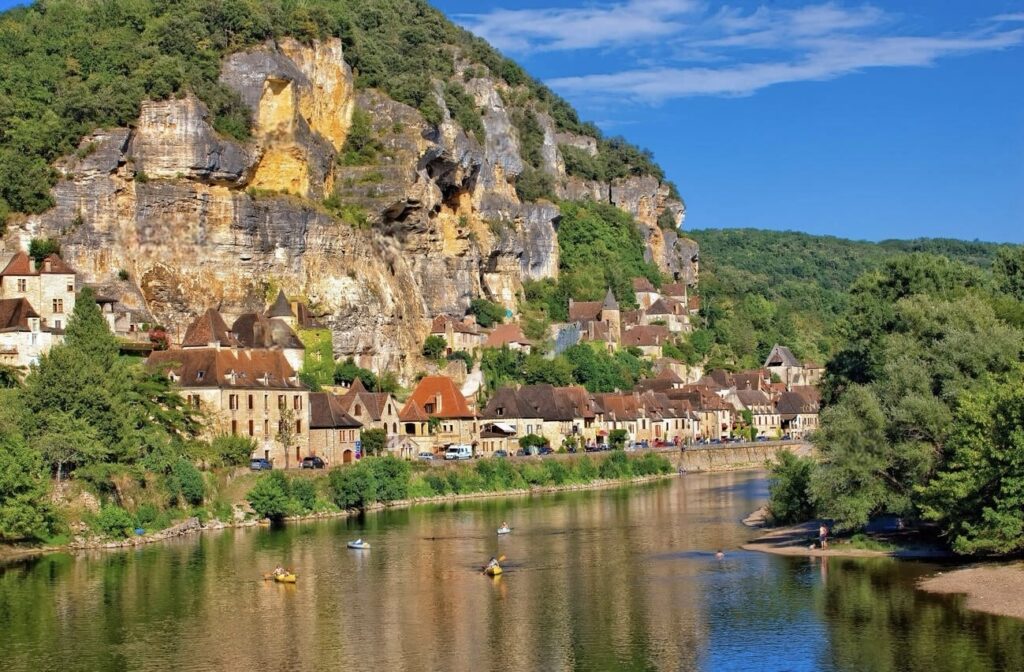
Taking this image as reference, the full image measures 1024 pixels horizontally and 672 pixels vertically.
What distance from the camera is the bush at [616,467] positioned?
97.9m

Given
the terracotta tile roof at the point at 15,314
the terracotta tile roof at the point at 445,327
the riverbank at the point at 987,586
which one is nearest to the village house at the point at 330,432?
the terracotta tile roof at the point at 15,314

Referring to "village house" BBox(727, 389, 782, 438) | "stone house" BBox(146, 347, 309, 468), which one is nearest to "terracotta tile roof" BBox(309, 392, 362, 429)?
"stone house" BBox(146, 347, 309, 468)

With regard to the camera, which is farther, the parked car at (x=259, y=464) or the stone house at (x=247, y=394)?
the stone house at (x=247, y=394)

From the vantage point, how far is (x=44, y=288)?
79.6 metres

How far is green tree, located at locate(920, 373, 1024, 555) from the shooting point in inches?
1778

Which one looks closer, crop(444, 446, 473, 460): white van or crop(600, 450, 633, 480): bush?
crop(444, 446, 473, 460): white van

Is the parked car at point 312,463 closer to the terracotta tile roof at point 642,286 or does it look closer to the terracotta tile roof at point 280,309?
the terracotta tile roof at point 280,309

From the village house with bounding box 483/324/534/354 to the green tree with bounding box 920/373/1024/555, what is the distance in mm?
72015

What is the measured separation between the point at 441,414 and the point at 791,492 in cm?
3499

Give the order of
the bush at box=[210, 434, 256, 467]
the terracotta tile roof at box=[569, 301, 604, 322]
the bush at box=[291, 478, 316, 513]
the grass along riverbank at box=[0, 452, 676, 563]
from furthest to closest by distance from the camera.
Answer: the terracotta tile roof at box=[569, 301, 604, 322] → the bush at box=[210, 434, 256, 467] → the bush at box=[291, 478, 316, 513] → the grass along riverbank at box=[0, 452, 676, 563]

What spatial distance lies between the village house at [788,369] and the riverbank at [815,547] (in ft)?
307

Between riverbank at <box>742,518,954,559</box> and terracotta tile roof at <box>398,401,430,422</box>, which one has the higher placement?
terracotta tile roof at <box>398,401,430,422</box>

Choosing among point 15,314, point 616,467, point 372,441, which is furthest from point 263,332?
point 616,467

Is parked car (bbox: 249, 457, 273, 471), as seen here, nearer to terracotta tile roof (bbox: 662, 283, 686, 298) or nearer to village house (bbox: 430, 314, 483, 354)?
village house (bbox: 430, 314, 483, 354)
